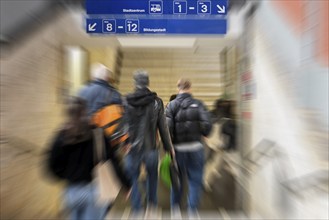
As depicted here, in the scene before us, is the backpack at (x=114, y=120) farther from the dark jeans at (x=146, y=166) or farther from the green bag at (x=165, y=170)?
the green bag at (x=165, y=170)

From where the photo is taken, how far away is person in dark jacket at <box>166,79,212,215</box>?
309cm

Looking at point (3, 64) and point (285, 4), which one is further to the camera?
point (3, 64)

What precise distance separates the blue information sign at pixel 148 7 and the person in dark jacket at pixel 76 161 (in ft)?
4.32

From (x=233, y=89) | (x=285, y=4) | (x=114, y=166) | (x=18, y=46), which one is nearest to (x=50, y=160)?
(x=114, y=166)

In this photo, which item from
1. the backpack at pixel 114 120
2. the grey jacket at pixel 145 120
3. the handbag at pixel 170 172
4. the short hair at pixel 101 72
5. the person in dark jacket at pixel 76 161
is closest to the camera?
the person in dark jacket at pixel 76 161

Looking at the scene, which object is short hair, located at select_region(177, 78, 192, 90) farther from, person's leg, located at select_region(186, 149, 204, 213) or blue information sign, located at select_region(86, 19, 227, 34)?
person's leg, located at select_region(186, 149, 204, 213)

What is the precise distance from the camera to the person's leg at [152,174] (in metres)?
3.12

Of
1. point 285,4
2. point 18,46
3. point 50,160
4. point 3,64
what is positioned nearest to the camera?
point 50,160

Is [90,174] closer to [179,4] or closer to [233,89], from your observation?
[179,4]

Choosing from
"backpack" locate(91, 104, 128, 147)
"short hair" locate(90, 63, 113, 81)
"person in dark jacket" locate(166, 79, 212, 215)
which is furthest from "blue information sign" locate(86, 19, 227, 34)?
"backpack" locate(91, 104, 128, 147)

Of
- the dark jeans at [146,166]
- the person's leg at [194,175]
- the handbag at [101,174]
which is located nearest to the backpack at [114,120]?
the dark jeans at [146,166]

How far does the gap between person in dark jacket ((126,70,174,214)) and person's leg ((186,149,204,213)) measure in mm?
217

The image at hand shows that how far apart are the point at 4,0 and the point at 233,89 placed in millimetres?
2479

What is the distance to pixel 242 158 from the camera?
3535 millimetres
